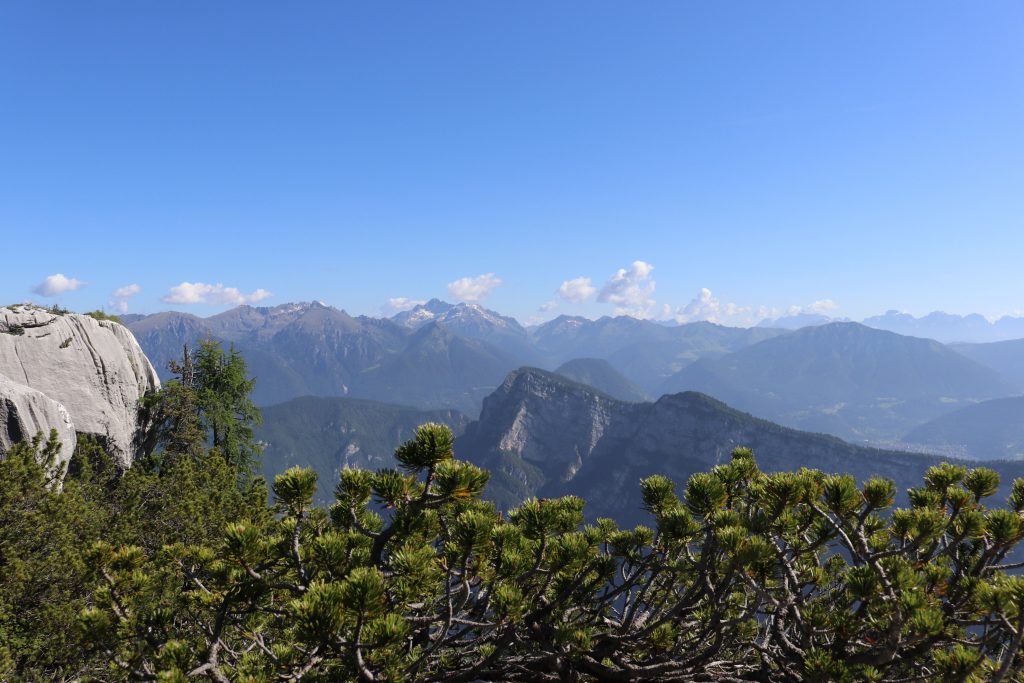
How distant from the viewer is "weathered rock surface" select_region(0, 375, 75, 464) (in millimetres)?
23297

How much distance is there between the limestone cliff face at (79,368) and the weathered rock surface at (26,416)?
43cm

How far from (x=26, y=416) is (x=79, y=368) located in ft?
37.0

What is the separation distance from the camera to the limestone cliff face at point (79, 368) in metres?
30.6

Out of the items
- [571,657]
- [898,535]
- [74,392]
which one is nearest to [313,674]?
[571,657]

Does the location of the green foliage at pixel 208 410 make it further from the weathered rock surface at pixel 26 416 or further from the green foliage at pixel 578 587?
the green foliage at pixel 578 587

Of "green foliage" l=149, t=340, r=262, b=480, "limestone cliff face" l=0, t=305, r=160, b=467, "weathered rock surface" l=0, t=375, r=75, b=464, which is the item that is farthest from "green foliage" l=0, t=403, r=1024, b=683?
"green foliage" l=149, t=340, r=262, b=480

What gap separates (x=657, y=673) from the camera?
4938mm

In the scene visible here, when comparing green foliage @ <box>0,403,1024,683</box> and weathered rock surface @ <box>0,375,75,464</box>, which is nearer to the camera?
green foliage @ <box>0,403,1024,683</box>

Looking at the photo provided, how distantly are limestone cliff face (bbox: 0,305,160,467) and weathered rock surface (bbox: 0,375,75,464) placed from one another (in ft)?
1.42

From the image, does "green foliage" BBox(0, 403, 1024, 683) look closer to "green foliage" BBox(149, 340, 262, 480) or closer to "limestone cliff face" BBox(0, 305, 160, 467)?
"limestone cliff face" BBox(0, 305, 160, 467)

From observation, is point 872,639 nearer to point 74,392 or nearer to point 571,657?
point 571,657

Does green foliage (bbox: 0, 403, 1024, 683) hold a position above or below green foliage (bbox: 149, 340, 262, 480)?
above

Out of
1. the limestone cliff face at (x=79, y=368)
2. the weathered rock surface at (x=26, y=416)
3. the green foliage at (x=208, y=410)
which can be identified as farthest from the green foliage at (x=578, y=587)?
the green foliage at (x=208, y=410)

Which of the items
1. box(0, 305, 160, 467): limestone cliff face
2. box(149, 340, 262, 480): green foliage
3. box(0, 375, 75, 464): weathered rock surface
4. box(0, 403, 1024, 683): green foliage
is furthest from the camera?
box(149, 340, 262, 480): green foliage
